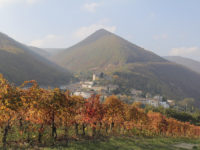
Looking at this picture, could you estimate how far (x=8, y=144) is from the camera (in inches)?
429

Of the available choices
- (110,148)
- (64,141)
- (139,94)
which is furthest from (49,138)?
(139,94)

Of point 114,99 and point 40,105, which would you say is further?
point 114,99

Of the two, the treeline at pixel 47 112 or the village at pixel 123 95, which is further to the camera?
the village at pixel 123 95

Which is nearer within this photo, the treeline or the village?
the treeline

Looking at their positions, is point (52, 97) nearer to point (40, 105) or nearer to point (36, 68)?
point (40, 105)

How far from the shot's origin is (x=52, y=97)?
11.9 meters

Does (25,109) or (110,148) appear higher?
(25,109)

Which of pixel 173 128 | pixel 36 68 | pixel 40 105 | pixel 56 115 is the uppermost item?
pixel 36 68

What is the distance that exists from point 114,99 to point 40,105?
37.4 feet

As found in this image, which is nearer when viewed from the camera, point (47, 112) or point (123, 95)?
point (47, 112)

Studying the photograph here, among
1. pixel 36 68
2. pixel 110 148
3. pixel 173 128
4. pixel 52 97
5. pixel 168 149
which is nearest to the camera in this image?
pixel 52 97

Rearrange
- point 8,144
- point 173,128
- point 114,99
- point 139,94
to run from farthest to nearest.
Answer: point 139,94, point 173,128, point 114,99, point 8,144

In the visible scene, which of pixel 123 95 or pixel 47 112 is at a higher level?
pixel 47 112

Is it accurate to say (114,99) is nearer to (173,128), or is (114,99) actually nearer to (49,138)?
(49,138)
